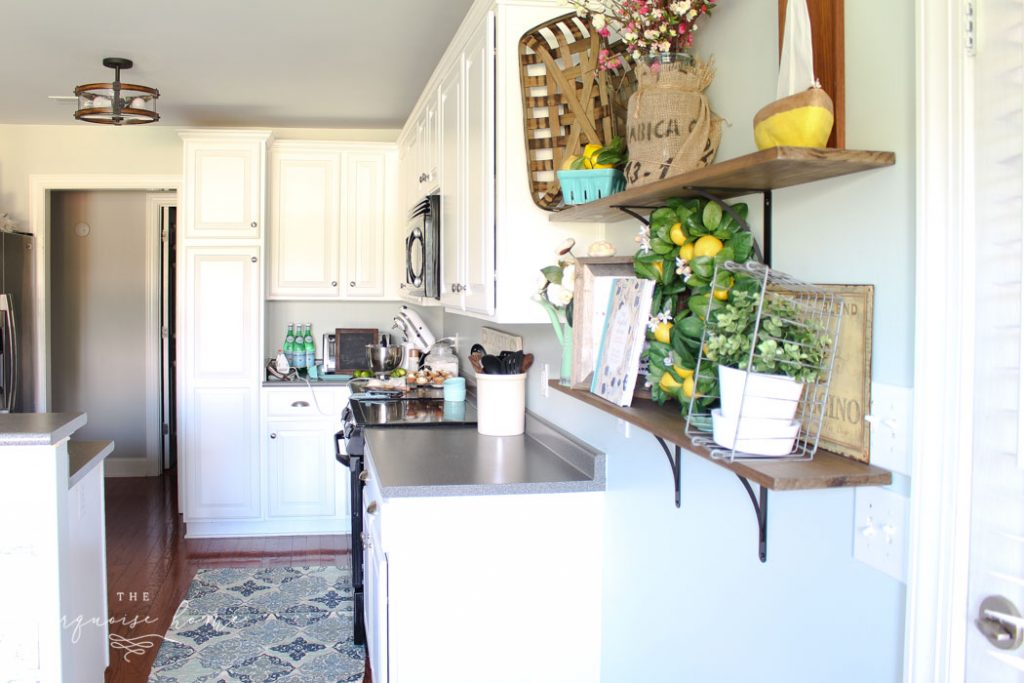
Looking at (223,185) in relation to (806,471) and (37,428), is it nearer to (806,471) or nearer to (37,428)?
(37,428)

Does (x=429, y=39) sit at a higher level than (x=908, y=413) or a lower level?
higher

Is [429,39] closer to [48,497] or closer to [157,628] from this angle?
[48,497]

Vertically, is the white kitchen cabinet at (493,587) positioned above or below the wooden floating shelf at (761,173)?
below

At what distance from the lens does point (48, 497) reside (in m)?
2.22

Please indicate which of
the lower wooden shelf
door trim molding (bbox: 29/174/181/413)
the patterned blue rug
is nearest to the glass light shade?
door trim molding (bbox: 29/174/181/413)

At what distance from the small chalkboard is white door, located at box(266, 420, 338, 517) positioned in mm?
503

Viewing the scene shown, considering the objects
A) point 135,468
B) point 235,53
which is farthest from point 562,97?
point 135,468

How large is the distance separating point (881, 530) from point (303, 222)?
166 inches

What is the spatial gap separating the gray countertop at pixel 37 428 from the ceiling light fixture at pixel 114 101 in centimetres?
179

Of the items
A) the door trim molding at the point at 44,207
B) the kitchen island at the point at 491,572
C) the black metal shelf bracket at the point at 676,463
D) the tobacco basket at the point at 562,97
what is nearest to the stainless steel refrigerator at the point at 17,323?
the door trim molding at the point at 44,207

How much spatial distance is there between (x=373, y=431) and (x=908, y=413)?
2062 millimetres

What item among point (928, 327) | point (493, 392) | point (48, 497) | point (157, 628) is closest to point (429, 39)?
point (493, 392)

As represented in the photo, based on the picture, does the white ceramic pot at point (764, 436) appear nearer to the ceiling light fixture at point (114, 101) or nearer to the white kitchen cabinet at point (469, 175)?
the white kitchen cabinet at point (469, 175)

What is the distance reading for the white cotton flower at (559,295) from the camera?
6.62ft
